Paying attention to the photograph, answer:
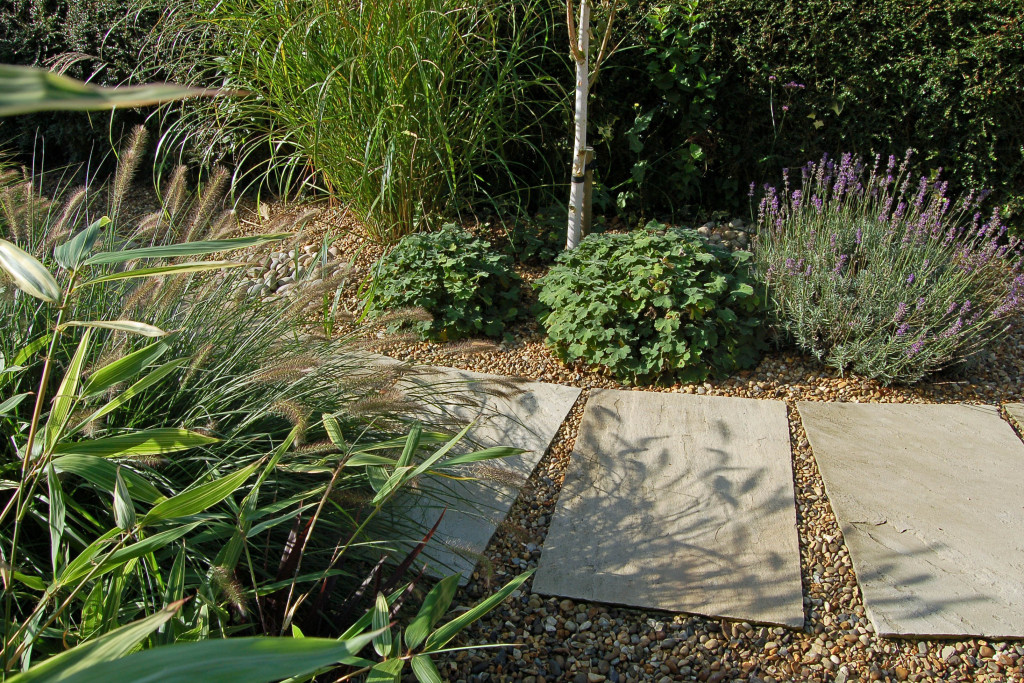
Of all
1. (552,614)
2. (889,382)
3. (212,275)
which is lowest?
(552,614)

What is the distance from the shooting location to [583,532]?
265cm

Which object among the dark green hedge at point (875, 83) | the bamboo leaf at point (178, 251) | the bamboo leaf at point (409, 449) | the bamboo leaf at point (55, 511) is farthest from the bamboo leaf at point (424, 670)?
the dark green hedge at point (875, 83)

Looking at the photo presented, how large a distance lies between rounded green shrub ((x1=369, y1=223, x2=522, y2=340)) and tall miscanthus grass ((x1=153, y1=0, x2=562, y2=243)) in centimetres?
33

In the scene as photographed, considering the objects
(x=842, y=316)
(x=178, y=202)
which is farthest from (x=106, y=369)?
(x=842, y=316)

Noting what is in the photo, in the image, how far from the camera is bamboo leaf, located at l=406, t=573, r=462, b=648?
1.50 metres

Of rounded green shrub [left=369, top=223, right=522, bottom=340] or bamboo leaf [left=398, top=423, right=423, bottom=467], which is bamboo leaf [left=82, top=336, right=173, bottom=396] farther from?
rounded green shrub [left=369, top=223, right=522, bottom=340]

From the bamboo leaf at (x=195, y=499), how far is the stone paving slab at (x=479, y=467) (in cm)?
56

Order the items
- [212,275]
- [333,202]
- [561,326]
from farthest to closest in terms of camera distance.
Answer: [333,202] → [561,326] → [212,275]

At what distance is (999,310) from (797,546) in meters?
1.67

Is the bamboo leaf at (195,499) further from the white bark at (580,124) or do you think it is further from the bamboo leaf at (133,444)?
the white bark at (580,124)

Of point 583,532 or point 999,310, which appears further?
point 999,310

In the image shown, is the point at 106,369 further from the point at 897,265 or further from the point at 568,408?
the point at 897,265

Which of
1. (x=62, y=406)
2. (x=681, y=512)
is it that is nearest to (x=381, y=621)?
(x=62, y=406)

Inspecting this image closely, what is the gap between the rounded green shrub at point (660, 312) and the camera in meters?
3.54
